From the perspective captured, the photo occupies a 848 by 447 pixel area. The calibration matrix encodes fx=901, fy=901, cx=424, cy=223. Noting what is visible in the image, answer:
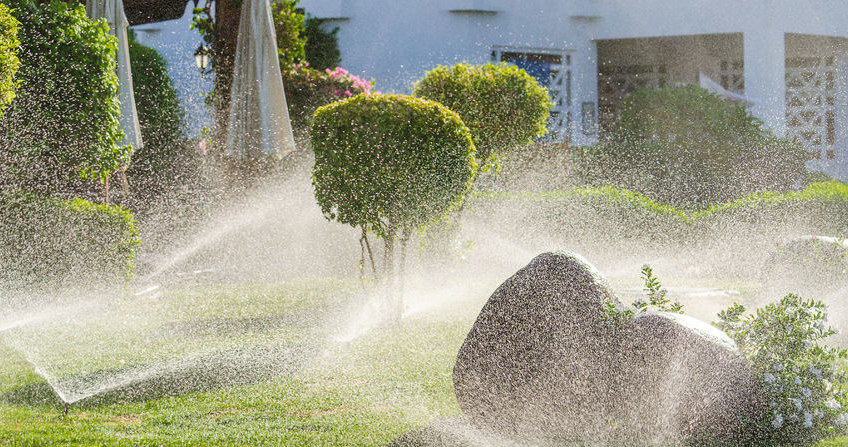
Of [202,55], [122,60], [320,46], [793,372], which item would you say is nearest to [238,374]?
[793,372]

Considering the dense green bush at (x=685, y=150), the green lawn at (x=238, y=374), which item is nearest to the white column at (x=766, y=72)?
the dense green bush at (x=685, y=150)

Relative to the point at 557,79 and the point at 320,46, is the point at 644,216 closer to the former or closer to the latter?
the point at 557,79

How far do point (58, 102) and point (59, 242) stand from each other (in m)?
1.32

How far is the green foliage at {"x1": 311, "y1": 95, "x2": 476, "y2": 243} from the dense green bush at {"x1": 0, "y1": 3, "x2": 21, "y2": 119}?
2.40 m

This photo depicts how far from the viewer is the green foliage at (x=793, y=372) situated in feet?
15.4

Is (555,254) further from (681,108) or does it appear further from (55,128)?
(681,108)

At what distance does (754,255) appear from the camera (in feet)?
44.0

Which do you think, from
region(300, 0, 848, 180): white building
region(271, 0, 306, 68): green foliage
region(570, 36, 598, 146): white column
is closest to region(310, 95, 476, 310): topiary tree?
region(271, 0, 306, 68): green foliage

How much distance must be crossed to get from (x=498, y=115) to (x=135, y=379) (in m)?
5.75

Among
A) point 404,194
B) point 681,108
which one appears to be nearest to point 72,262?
point 404,194

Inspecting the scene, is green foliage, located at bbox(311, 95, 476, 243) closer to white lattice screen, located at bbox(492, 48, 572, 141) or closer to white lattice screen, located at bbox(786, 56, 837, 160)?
white lattice screen, located at bbox(492, 48, 572, 141)

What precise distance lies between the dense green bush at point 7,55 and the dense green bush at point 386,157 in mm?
2401

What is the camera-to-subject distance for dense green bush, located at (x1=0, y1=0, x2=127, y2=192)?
8.04 metres

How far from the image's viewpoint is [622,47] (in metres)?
23.7
